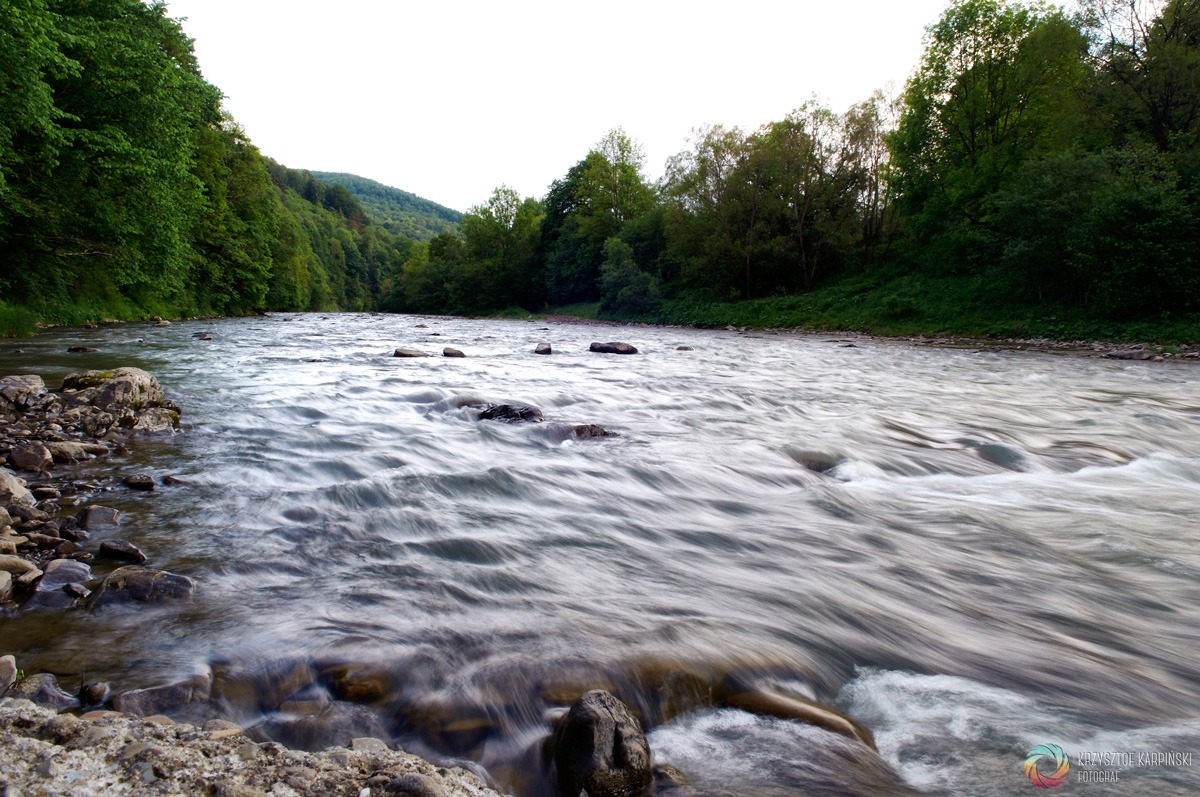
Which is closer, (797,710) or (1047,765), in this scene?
(1047,765)

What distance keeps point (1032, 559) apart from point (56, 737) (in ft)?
15.6

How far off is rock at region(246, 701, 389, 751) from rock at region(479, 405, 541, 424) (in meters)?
5.85

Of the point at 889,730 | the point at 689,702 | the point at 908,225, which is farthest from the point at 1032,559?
the point at 908,225

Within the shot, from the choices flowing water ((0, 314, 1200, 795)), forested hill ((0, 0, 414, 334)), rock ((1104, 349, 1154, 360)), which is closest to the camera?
flowing water ((0, 314, 1200, 795))

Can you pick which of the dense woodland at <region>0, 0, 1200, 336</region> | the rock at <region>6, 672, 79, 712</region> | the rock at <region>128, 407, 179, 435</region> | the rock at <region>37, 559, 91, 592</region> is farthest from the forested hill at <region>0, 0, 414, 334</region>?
the rock at <region>6, 672, 79, 712</region>

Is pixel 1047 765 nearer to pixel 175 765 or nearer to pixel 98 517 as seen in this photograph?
pixel 175 765

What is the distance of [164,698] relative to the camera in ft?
7.31

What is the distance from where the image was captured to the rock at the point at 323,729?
6.91 ft

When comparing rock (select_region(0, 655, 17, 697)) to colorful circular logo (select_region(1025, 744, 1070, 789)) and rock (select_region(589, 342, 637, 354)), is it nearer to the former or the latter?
colorful circular logo (select_region(1025, 744, 1070, 789))

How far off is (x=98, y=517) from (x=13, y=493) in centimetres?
48

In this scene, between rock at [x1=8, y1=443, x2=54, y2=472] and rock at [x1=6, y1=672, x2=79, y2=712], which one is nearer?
rock at [x1=6, y1=672, x2=79, y2=712]

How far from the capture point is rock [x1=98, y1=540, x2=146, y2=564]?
3352mm

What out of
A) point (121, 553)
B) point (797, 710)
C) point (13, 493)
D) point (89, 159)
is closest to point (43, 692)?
point (121, 553)

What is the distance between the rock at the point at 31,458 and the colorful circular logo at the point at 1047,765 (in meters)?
6.25
